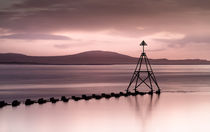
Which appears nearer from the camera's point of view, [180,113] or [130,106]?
[180,113]

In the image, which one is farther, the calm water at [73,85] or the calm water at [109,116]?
the calm water at [73,85]

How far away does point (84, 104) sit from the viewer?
1069 inches

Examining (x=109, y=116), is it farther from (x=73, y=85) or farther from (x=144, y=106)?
(x=73, y=85)

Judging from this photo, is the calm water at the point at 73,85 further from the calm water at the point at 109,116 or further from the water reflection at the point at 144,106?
the calm water at the point at 109,116

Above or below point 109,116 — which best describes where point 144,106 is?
above

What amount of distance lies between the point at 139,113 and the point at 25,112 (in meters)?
7.66

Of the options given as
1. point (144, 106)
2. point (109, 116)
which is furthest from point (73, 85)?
point (109, 116)

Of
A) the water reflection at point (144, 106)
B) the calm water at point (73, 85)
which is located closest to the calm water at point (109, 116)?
the water reflection at point (144, 106)

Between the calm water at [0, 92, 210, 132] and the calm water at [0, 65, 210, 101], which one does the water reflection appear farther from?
the calm water at [0, 65, 210, 101]

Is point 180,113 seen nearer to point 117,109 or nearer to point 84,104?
point 117,109

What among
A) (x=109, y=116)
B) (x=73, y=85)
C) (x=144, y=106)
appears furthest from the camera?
(x=73, y=85)

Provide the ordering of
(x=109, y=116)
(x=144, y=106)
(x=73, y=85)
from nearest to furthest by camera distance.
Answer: (x=109, y=116), (x=144, y=106), (x=73, y=85)

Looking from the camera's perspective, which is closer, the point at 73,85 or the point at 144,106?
the point at 144,106

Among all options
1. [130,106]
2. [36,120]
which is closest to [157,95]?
[130,106]
